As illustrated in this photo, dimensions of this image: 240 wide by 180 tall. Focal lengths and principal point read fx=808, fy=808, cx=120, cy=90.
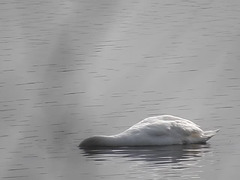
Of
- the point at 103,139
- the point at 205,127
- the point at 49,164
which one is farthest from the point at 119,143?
the point at 49,164

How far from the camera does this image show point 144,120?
10891 mm

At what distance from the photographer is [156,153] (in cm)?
1009

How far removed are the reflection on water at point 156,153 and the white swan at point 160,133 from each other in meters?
0.12

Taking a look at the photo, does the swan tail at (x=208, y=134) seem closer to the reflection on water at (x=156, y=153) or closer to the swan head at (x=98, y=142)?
the reflection on water at (x=156, y=153)

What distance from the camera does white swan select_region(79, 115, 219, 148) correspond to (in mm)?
10641

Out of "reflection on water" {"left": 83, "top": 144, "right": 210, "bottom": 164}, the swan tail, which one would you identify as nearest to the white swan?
the swan tail

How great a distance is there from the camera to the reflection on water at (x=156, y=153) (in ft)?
30.8

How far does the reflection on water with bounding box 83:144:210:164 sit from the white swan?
0.12 meters

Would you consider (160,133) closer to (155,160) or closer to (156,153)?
(156,153)

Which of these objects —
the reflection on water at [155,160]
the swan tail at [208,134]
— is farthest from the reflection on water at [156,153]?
the swan tail at [208,134]

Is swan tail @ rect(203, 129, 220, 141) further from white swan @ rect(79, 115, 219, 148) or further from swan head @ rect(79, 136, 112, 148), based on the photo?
swan head @ rect(79, 136, 112, 148)

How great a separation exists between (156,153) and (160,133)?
688mm

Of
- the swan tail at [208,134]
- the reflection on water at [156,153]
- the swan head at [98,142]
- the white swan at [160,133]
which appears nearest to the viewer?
the reflection on water at [156,153]

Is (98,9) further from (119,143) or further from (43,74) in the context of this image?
(119,143)
